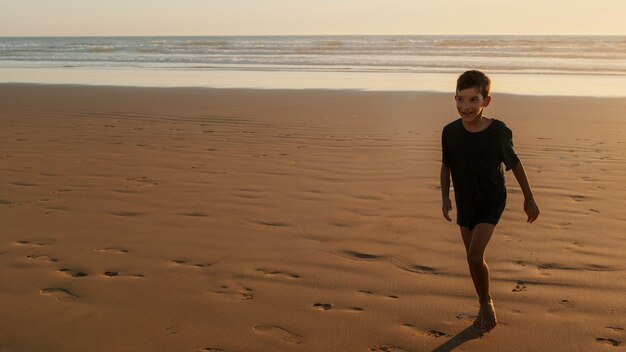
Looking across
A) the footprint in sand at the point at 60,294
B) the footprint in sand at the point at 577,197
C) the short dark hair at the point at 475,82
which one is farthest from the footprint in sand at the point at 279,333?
the footprint in sand at the point at 577,197

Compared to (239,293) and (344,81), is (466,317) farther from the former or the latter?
(344,81)

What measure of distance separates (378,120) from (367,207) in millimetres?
5945

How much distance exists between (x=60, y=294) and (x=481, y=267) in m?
2.31

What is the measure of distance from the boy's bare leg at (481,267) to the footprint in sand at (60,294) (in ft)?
7.08

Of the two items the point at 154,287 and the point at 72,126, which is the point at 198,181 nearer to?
the point at 154,287

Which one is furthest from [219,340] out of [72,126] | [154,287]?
[72,126]

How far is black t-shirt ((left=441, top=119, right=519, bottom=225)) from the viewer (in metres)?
3.39

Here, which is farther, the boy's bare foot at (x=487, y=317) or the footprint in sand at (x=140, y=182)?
the footprint in sand at (x=140, y=182)

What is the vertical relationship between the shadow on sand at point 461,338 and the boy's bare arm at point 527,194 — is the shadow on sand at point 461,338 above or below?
below

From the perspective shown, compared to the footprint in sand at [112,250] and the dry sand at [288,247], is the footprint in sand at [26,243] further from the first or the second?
the footprint in sand at [112,250]

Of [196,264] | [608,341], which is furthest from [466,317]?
[196,264]

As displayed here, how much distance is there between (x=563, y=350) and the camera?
10.8 feet

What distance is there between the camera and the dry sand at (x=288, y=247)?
349 cm

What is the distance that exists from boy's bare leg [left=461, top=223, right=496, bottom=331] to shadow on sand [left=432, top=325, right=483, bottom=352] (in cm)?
4
